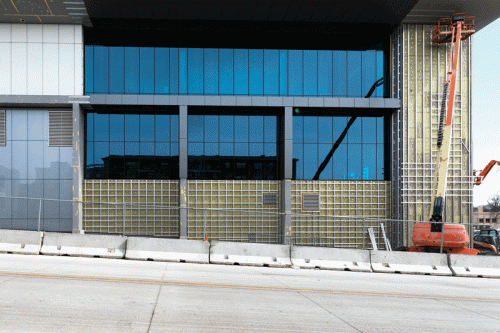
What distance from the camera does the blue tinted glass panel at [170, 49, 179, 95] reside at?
67.2ft

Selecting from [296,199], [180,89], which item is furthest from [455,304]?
[180,89]

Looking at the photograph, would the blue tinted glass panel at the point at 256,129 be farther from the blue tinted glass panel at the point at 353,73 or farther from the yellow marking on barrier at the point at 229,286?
the yellow marking on barrier at the point at 229,286

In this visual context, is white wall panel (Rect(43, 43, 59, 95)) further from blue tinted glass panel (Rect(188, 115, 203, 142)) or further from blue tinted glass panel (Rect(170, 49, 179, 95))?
blue tinted glass panel (Rect(188, 115, 203, 142))

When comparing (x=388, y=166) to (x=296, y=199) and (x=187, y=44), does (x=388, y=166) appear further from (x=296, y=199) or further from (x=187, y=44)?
(x=187, y=44)

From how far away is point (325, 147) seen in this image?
2088 cm

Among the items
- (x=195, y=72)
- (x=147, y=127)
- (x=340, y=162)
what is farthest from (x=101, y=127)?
(x=340, y=162)

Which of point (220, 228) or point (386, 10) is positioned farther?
point (220, 228)

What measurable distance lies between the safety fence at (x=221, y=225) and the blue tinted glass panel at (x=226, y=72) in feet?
21.9

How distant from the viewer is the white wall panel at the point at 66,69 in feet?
64.3

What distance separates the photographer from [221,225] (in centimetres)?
2005

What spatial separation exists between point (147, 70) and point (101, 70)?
8.00 feet

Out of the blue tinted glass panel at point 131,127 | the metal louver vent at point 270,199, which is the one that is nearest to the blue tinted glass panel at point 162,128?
the blue tinted glass panel at point 131,127

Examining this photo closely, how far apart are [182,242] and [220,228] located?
7820mm

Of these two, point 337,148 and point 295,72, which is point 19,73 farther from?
point 337,148
